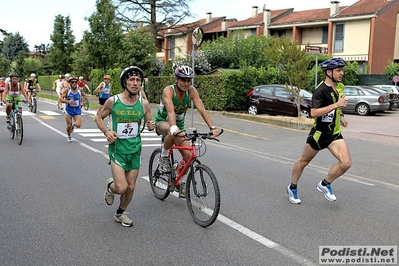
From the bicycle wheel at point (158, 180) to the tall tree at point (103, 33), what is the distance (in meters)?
30.1

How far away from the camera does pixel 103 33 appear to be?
35781 mm

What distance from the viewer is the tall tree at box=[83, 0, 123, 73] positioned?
1384 inches

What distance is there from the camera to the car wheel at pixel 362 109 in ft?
72.5

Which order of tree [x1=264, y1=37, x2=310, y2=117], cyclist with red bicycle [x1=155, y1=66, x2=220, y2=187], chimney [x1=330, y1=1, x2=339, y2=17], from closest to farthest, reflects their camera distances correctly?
cyclist with red bicycle [x1=155, y1=66, x2=220, y2=187] < tree [x1=264, y1=37, x2=310, y2=117] < chimney [x1=330, y1=1, x2=339, y2=17]

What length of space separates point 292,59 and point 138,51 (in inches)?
620

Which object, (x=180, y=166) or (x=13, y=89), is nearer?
(x=180, y=166)

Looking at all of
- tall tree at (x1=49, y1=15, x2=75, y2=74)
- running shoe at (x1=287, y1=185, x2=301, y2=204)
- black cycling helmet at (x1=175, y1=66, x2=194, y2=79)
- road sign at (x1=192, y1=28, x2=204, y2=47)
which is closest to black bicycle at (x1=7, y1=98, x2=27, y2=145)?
road sign at (x1=192, y1=28, x2=204, y2=47)

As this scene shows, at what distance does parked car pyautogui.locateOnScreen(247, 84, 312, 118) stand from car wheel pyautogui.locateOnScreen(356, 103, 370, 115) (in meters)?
4.88

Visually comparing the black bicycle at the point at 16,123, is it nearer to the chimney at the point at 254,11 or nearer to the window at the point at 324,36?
the window at the point at 324,36

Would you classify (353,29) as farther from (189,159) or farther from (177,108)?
(189,159)

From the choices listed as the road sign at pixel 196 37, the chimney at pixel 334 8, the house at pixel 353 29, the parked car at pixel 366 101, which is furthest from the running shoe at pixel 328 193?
the chimney at pixel 334 8

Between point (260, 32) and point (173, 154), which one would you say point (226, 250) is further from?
point (260, 32)

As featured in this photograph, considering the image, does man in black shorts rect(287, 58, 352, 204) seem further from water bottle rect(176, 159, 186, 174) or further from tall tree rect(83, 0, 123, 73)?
tall tree rect(83, 0, 123, 73)

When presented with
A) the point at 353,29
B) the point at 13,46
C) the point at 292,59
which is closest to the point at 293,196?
the point at 292,59
